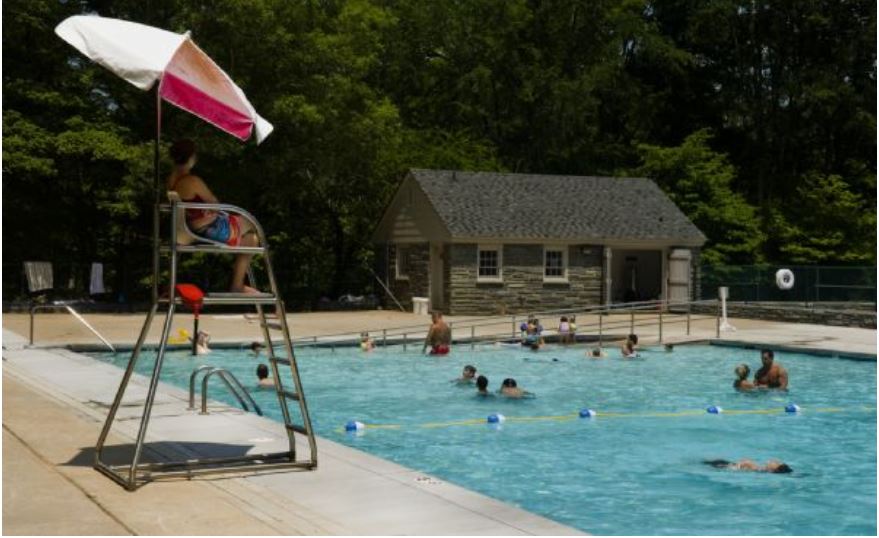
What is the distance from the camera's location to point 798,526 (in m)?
11.1

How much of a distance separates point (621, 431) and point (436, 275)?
2424 cm

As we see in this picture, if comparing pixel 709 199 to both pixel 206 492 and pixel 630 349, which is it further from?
pixel 206 492

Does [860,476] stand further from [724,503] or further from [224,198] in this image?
[224,198]

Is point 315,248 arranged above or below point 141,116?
below

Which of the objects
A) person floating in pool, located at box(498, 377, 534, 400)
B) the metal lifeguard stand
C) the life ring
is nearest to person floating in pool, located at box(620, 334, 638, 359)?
person floating in pool, located at box(498, 377, 534, 400)

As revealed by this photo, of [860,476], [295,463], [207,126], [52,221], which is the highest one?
[207,126]

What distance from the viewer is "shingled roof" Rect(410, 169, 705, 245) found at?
133 ft

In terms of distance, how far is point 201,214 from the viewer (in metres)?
8.61

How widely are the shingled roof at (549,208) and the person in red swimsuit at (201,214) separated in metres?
30.3

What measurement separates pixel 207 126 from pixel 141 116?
3675 millimetres

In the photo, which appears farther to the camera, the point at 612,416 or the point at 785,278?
the point at 785,278

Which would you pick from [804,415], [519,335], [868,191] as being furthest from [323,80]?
[868,191]

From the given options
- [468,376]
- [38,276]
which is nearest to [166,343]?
[468,376]

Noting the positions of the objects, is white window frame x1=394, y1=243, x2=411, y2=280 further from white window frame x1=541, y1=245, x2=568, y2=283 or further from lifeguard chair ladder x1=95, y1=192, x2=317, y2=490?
lifeguard chair ladder x1=95, y1=192, x2=317, y2=490
